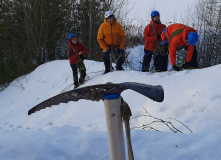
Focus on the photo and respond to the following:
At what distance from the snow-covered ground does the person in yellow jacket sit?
2.22 ft

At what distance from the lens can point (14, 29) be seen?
12070 millimetres

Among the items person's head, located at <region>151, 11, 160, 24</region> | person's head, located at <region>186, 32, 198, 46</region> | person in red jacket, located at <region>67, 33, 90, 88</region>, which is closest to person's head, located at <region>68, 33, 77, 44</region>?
person in red jacket, located at <region>67, 33, 90, 88</region>

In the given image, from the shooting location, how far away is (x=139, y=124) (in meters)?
3.03

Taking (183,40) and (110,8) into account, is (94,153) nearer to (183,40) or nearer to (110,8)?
(183,40)

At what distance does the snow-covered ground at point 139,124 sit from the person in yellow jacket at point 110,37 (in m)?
0.68

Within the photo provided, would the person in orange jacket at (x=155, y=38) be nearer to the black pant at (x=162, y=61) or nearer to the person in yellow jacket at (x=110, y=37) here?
the black pant at (x=162, y=61)

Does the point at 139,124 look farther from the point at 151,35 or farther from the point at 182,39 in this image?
the point at 151,35

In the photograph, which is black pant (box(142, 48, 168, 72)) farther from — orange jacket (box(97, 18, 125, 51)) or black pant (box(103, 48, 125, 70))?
orange jacket (box(97, 18, 125, 51))

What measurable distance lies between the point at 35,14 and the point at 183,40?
969 centimetres

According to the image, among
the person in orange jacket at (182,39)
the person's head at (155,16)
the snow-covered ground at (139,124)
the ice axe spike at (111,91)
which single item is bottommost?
the snow-covered ground at (139,124)

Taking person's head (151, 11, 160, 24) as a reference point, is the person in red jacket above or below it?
below

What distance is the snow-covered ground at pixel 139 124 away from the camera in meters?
1.51

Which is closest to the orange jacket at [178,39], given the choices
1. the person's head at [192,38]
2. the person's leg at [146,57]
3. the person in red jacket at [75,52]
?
the person's head at [192,38]

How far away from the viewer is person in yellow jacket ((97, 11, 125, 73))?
16.2 feet
